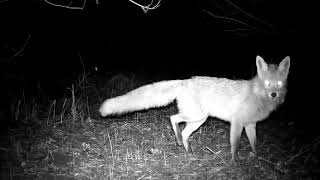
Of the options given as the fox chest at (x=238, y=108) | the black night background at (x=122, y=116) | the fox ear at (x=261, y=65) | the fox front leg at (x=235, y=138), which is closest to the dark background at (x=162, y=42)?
the black night background at (x=122, y=116)

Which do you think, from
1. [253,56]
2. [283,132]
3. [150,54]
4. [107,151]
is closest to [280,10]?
[283,132]

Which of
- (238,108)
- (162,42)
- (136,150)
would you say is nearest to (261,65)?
(238,108)

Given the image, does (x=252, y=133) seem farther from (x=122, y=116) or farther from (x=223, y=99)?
(x=122, y=116)

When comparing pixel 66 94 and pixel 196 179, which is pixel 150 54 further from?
pixel 196 179

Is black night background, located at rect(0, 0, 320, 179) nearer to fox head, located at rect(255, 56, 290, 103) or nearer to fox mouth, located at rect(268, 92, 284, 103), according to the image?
fox head, located at rect(255, 56, 290, 103)

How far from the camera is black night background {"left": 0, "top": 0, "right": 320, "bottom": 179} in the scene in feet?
17.8

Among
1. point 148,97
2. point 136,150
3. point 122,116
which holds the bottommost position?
point 136,150

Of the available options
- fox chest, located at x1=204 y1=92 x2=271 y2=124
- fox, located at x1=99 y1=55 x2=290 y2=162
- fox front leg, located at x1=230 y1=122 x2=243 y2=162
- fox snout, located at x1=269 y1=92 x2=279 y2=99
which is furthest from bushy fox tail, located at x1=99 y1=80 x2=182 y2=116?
fox snout, located at x1=269 y1=92 x2=279 y2=99

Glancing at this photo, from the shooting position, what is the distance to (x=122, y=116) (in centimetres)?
827

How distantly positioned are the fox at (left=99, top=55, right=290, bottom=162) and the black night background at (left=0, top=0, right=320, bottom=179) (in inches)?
22.4

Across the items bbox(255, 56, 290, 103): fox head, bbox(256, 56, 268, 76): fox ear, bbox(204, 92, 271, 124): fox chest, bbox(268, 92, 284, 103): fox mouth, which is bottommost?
bbox(204, 92, 271, 124): fox chest

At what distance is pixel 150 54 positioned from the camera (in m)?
20.4

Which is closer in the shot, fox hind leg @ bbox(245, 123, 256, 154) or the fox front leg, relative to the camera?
the fox front leg

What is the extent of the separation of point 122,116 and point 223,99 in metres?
2.96
